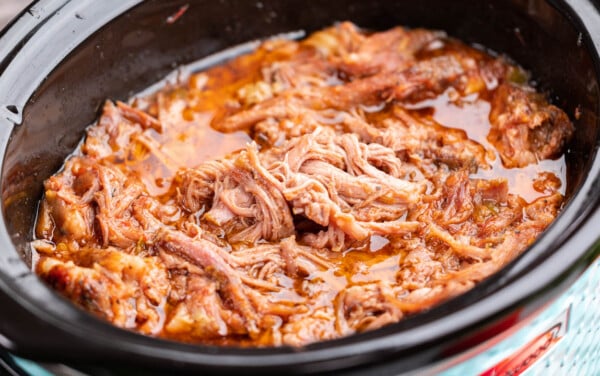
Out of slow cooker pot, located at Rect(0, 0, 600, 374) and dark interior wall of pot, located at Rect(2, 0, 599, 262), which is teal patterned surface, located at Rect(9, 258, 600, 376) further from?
dark interior wall of pot, located at Rect(2, 0, 599, 262)

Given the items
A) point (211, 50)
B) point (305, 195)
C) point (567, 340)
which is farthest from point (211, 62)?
point (567, 340)

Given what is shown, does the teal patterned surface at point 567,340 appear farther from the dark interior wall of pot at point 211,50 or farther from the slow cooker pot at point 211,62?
the dark interior wall of pot at point 211,50

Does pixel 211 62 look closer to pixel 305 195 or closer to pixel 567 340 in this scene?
pixel 305 195

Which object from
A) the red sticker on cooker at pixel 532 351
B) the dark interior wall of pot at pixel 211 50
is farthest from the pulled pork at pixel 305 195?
the red sticker on cooker at pixel 532 351

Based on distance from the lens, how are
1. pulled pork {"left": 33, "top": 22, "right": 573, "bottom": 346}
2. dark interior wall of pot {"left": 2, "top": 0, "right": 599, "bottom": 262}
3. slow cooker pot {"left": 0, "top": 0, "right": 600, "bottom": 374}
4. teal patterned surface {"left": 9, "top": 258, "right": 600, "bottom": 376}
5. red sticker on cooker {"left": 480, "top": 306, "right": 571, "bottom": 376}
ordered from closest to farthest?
1. slow cooker pot {"left": 0, "top": 0, "right": 600, "bottom": 374}
2. teal patterned surface {"left": 9, "top": 258, "right": 600, "bottom": 376}
3. red sticker on cooker {"left": 480, "top": 306, "right": 571, "bottom": 376}
4. pulled pork {"left": 33, "top": 22, "right": 573, "bottom": 346}
5. dark interior wall of pot {"left": 2, "top": 0, "right": 599, "bottom": 262}

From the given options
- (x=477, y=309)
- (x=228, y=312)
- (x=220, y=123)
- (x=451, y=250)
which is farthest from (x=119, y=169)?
(x=477, y=309)

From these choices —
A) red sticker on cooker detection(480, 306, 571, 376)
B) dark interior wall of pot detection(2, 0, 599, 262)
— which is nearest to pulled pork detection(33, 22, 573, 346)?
dark interior wall of pot detection(2, 0, 599, 262)

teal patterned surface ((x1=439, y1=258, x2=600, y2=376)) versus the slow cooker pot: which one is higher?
the slow cooker pot

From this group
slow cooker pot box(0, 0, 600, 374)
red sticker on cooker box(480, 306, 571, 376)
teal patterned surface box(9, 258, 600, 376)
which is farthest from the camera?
red sticker on cooker box(480, 306, 571, 376)
